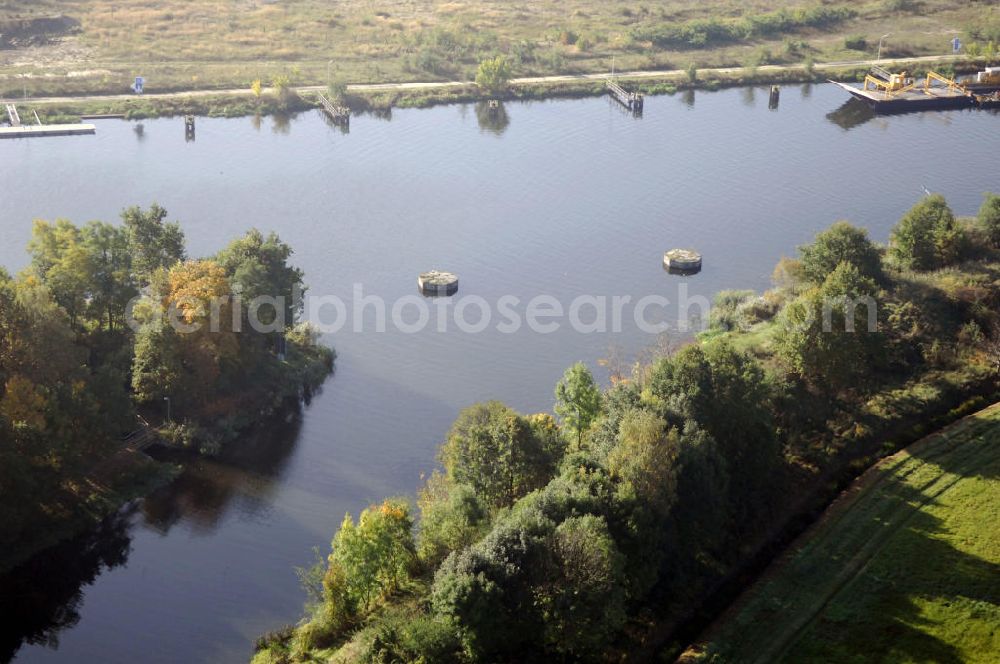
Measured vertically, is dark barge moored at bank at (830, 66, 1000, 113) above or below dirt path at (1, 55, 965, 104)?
below

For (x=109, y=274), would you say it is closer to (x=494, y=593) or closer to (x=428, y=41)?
(x=494, y=593)

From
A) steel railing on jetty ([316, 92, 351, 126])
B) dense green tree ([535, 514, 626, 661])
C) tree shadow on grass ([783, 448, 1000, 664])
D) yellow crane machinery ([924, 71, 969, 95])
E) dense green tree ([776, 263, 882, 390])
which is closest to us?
dense green tree ([535, 514, 626, 661])

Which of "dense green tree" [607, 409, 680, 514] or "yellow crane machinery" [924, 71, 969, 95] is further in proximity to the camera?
"yellow crane machinery" [924, 71, 969, 95]

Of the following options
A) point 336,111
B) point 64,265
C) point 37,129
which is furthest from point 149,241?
point 336,111

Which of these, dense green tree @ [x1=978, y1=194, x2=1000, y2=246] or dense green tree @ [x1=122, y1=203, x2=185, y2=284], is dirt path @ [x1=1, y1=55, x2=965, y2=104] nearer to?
dense green tree @ [x1=122, y1=203, x2=185, y2=284]

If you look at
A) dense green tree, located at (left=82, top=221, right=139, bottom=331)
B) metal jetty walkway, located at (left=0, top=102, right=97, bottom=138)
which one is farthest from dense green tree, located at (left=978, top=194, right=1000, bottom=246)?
metal jetty walkway, located at (left=0, top=102, right=97, bottom=138)

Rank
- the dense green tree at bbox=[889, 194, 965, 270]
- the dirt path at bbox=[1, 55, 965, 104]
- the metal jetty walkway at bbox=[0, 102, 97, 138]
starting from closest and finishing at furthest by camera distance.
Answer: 1. the dense green tree at bbox=[889, 194, 965, 270]
2. the metal jetty walkway at bbox=[0, 102, 97, 138]
3. the dirt path at bbox=[1, 55, 965, 104]
